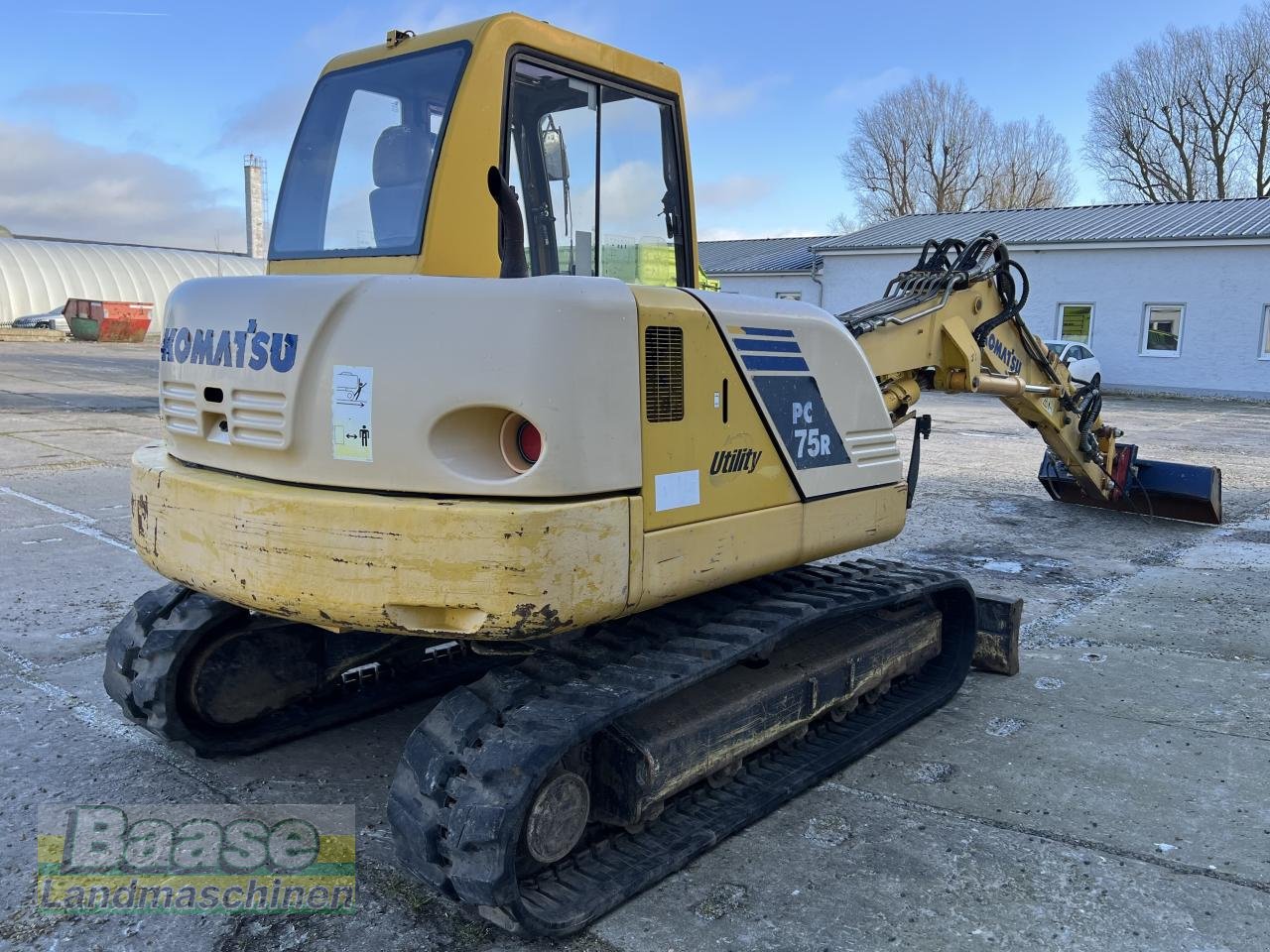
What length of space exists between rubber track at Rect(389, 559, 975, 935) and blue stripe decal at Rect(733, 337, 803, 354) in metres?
0.94

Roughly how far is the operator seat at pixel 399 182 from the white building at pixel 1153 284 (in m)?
27.1

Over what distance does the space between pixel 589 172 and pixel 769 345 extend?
0.93m

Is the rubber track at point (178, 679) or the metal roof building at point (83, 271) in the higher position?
the metal roof building at point (83, 271)

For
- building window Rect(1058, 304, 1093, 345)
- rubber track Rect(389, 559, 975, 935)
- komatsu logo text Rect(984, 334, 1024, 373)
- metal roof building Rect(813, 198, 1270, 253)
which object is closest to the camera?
rubber track Rect(389, 559, 975, 935)

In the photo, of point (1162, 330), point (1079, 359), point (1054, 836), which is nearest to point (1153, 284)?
point (1162, 330)

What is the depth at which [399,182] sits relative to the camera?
355 cm

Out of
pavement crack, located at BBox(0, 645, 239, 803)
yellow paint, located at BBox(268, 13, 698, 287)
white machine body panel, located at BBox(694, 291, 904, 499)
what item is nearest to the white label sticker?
white machine body panel, located at BBox(694, 291, 904, 499)

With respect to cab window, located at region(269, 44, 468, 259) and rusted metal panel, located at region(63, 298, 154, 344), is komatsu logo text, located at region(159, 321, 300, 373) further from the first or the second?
rusted metal panel, located at region(63, 298, 154, 344)

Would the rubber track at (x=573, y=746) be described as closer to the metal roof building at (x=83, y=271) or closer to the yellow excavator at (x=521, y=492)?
the yellow excavator at (x=521, y=492)

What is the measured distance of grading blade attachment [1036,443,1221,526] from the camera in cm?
920

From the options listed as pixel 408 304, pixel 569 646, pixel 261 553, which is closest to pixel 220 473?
pixel 261 553

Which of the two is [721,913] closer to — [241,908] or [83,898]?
[241,908]

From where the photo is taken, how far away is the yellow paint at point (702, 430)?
10.4 ft

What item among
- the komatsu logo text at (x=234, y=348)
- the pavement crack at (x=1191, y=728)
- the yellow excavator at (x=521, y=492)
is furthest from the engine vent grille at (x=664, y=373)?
the pavement crack at (x=1191, y=728)
